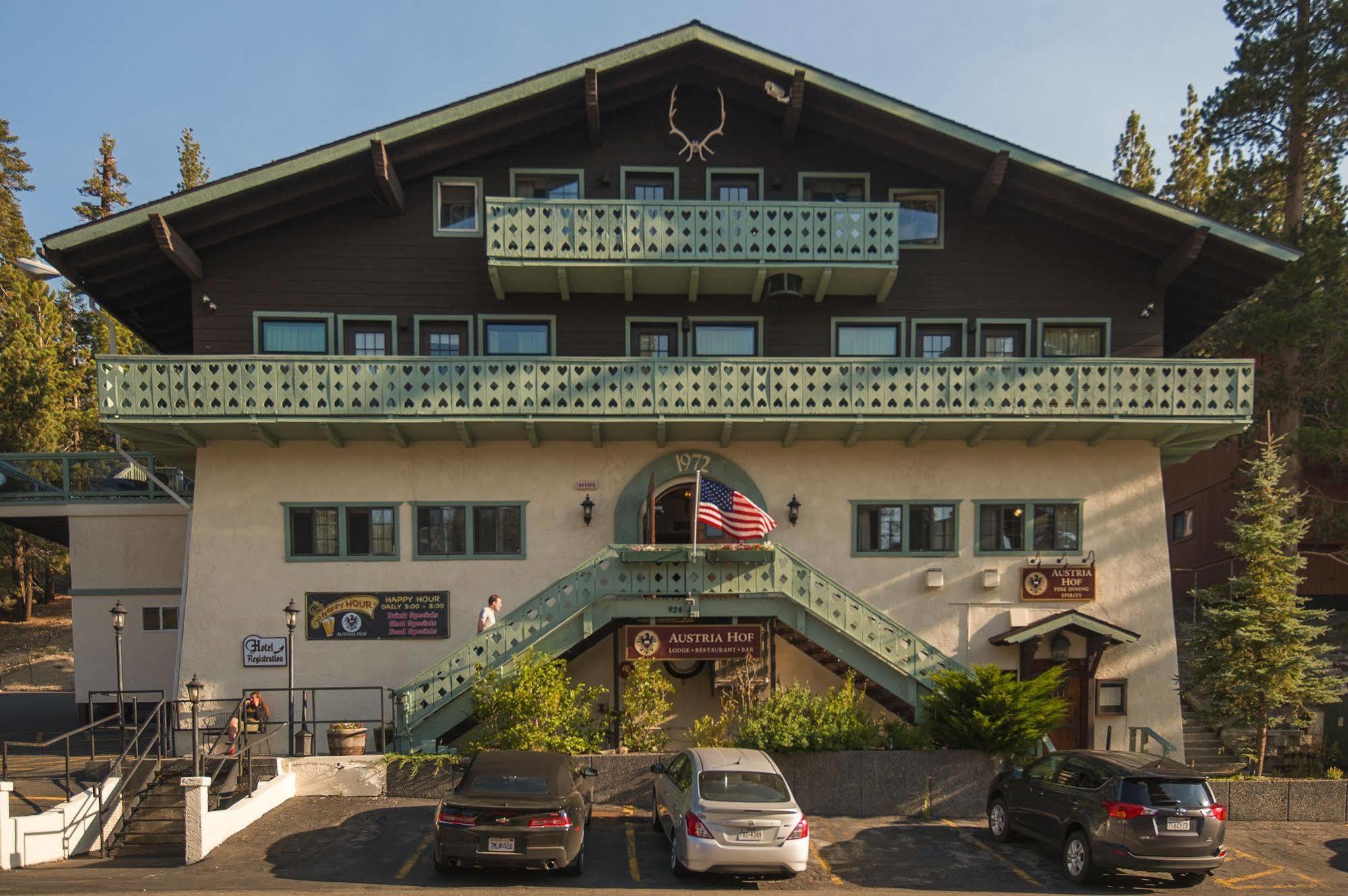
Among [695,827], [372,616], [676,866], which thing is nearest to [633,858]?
[676,866]

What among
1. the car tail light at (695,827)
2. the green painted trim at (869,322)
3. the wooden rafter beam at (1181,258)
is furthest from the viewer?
the green painted trim at (869,322)

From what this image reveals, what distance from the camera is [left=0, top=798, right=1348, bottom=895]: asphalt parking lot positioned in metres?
13.0

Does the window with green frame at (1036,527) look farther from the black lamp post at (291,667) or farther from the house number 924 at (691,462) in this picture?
the black lamp post at (291,667)

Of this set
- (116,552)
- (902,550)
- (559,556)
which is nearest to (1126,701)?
(902,550)

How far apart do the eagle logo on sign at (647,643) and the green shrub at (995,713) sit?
5575mm

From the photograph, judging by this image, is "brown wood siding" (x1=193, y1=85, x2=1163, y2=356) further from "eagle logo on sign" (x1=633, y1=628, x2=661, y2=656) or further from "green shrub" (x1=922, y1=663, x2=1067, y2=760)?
"green shrub" (x1=922, y1=663, x2=1067, y2=760)

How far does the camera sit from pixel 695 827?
1288 cm

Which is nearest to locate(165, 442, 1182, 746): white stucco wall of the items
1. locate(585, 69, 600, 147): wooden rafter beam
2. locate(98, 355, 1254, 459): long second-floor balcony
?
locate(98, 355, 1254, 459): long second-floor balcony

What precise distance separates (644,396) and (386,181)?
757 cm

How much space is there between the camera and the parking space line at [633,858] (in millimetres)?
13420

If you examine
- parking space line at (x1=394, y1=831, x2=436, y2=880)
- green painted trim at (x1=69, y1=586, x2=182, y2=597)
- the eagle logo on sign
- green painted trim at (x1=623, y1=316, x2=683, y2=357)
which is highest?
green painted trim at (x1=623, y1=316, x2=683, y2=357)

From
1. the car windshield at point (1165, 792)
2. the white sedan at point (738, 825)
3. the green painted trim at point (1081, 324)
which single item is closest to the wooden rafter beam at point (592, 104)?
the green painted trim at point (1081, 324)

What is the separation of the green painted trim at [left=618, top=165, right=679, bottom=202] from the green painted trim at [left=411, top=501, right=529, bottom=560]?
306 inches

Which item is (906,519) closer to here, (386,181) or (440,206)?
(440,206)
